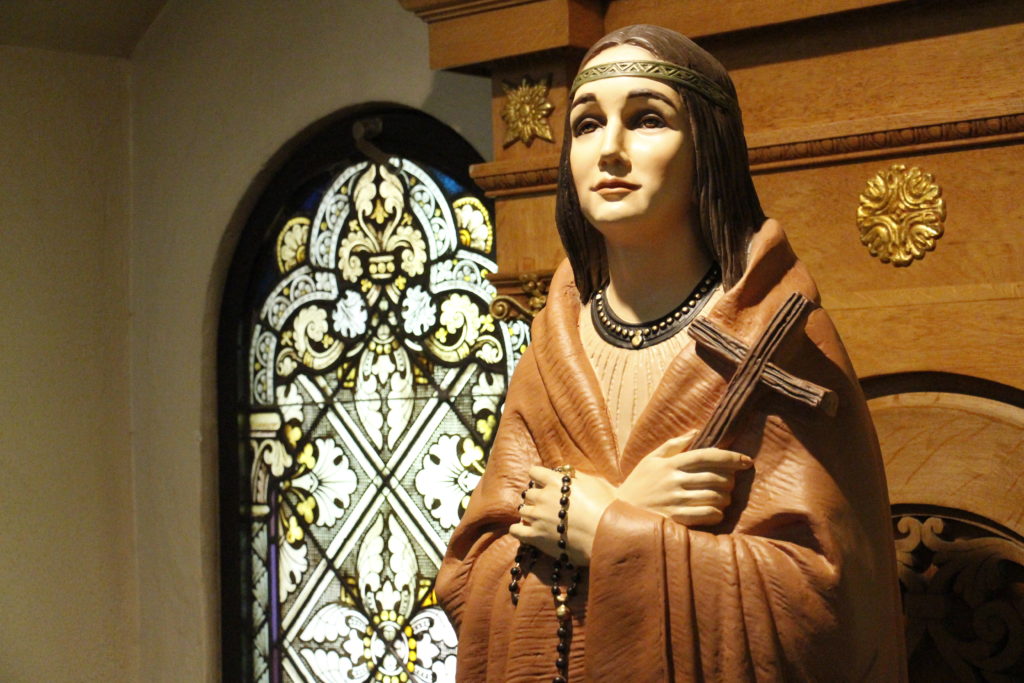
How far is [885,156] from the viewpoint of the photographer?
213cm

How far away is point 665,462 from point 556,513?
0.44ft

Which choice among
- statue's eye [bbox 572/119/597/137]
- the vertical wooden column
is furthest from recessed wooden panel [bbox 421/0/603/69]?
statue's eye [bbox 572/119/597/137]

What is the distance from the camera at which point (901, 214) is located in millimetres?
2121

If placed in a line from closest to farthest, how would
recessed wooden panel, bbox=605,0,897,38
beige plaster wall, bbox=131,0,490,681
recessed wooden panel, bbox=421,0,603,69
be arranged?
recessed wooden panel, bbox=605,0,897,38
recessed wooden panel, bbox=421,0,603,69
beige plaster wall, bbox=131,0,490,681

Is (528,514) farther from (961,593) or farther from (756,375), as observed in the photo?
(961,593)

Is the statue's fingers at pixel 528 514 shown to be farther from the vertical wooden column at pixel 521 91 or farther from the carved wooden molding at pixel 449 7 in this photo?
the carved wooden molding at pixel 449 7

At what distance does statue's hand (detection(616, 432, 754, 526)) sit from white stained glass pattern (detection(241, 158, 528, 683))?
144cm

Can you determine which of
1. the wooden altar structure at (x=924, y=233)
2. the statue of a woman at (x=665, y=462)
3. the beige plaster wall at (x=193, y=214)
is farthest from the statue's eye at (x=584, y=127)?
the beige plaster wall at (x=193, y=214)

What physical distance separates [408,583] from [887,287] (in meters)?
1.39

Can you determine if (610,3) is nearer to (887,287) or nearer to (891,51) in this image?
(891,51)

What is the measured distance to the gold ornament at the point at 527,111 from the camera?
2.38 m

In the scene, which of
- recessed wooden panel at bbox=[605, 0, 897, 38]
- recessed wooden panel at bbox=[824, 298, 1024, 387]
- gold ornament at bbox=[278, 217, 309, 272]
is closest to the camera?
recessed wooden panel at bbox=[824, 298, 1024, 387]

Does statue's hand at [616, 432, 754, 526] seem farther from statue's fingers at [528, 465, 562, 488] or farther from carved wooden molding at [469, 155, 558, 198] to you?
carved wooden molding at [469, 155, 558, 198]

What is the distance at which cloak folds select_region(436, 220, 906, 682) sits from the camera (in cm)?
140
